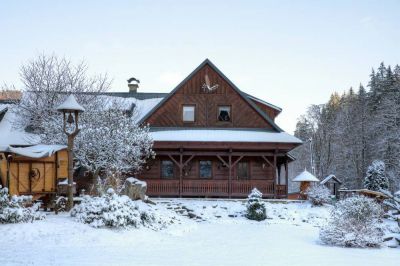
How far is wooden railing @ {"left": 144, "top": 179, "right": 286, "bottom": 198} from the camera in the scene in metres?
25.0

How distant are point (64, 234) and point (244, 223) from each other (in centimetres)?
956

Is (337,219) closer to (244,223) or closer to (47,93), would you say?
(244,223)

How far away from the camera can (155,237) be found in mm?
13586

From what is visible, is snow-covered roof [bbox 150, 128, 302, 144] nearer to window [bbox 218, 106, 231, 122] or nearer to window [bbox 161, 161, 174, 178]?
window [bbox 218, 106, 231, 122]

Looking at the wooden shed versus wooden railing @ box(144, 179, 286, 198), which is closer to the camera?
the wooden shed

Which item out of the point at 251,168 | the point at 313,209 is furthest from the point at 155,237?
the point at 251,168

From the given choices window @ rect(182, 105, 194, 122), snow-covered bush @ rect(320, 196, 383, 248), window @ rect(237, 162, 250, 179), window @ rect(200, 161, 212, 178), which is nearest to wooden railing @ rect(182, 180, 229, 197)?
window @ rect(200, 161, 212, 178)

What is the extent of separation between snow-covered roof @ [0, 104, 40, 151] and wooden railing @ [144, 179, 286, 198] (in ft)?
24.3


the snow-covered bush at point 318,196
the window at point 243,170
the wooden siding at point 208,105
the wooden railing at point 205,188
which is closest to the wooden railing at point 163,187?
the wooden railing at point 205,188

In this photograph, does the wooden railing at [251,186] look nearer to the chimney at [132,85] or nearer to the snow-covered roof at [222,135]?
the snow-covered roof at [222,135]

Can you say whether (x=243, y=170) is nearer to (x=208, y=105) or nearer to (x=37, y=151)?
(x=208, y=105)

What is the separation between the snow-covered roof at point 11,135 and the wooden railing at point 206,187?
24.3 ft

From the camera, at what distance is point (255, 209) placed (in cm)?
2031

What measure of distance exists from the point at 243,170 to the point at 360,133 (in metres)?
18.0
